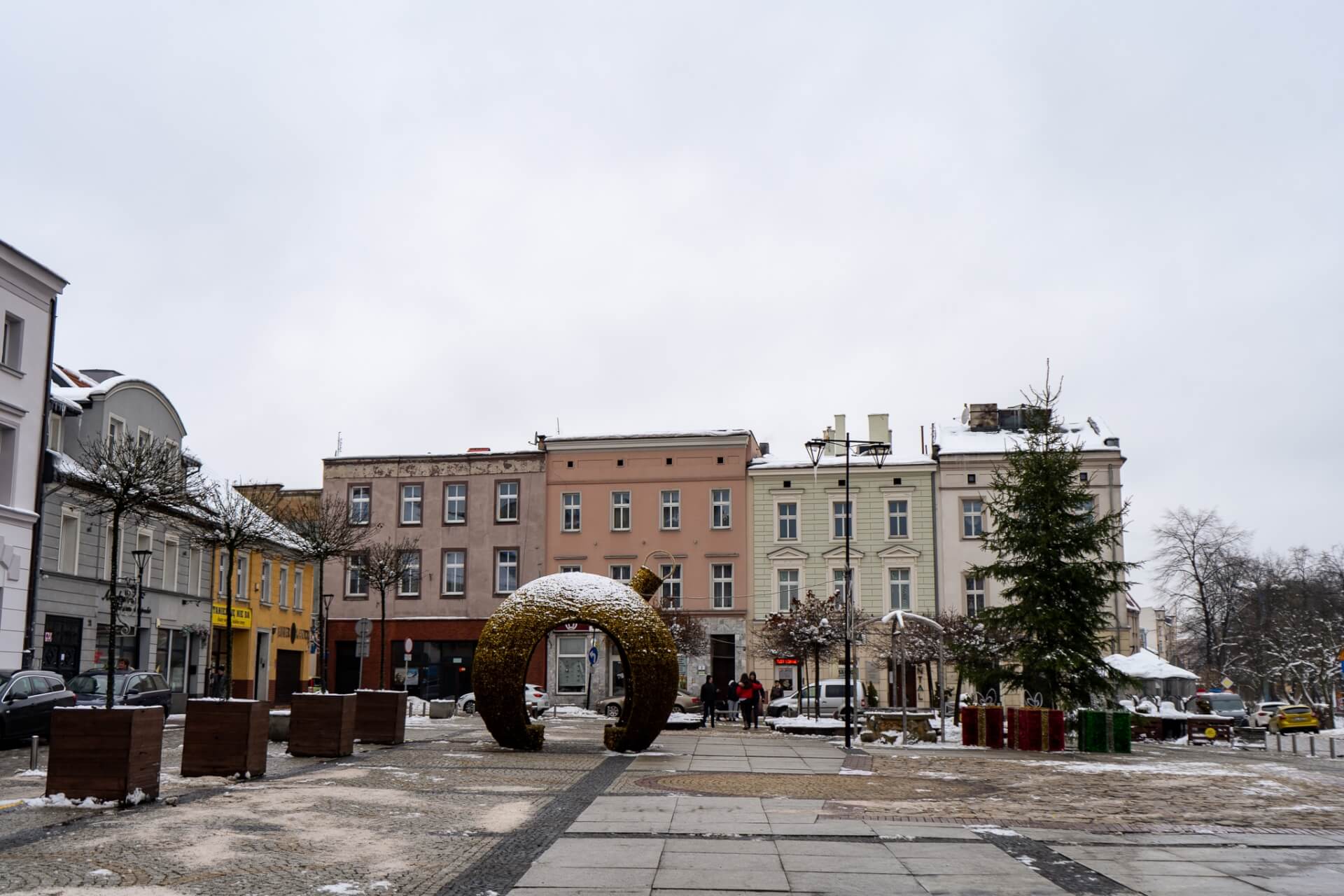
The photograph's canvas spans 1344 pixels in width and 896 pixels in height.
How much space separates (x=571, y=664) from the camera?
5150cm

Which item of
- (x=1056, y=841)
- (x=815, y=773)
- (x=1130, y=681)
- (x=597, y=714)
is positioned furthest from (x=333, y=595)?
(x=1056, y=841)

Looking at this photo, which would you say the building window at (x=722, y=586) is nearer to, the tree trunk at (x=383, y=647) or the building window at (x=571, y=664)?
the building window at (x=571, y=664)

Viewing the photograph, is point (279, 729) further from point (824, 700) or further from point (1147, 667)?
point (1147, 667)

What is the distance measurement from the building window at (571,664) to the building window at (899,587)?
1296cm

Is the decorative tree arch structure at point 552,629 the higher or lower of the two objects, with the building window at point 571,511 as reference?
lower

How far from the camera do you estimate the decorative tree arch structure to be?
Result: 20750 millimetres

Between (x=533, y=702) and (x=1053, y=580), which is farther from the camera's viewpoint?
(x=533, y=702)

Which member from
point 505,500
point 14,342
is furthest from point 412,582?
point 14,342

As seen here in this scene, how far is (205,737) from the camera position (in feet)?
50.5

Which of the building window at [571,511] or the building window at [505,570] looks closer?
the building window at [505,570]

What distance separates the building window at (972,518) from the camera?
165 feet

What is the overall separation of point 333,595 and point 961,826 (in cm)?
4565

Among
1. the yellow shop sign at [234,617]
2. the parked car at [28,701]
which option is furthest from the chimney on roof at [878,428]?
the parked car at [28,701]

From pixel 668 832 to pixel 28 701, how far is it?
15.3m
